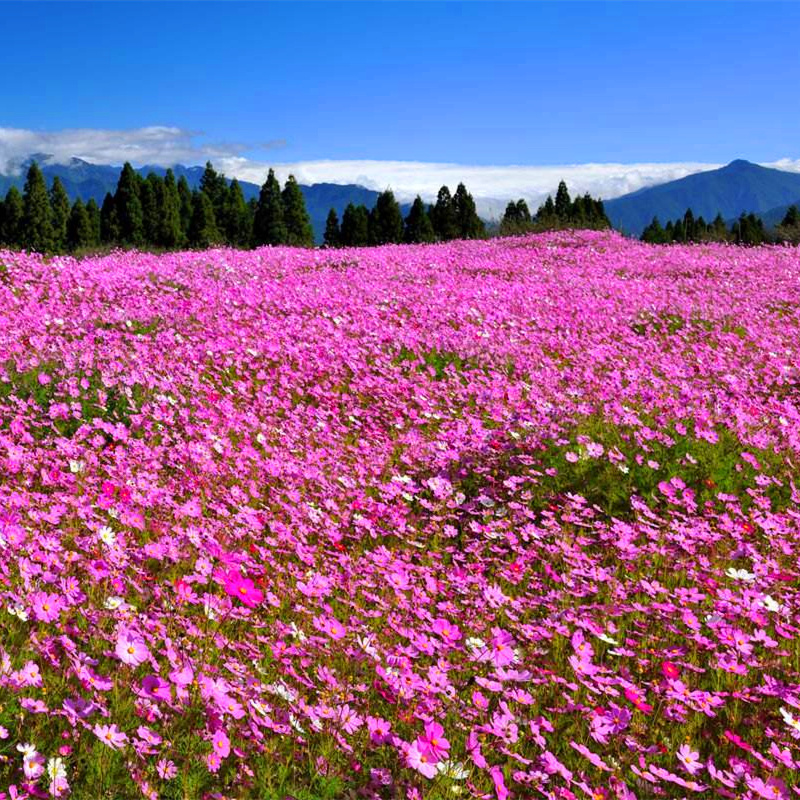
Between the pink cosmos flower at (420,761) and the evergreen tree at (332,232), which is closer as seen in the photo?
the pink cosmos flower at (420,761)

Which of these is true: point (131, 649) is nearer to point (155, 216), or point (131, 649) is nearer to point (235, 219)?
point (155, 216)

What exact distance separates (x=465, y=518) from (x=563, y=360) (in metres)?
4.59

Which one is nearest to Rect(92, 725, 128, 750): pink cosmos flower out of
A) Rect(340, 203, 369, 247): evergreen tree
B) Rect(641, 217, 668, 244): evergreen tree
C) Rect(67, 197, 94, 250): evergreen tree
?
Rect(340, 203, 369, 247): evergreen tree

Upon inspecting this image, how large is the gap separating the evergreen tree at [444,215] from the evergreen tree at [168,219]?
21.6m

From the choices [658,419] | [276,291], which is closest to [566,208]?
[276,291]

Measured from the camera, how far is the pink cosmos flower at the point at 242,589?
159 inches

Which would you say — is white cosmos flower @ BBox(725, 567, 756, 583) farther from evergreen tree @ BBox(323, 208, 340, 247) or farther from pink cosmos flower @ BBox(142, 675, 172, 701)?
evergreen tree @ BBox(323, 208, 340, 247)

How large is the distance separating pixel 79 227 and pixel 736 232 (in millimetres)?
54196

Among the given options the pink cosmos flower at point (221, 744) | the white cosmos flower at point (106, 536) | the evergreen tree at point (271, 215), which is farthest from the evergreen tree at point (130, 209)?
the pink cosmos flower at point (221, 744)

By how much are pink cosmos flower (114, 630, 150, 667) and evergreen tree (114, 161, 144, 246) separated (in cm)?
6637

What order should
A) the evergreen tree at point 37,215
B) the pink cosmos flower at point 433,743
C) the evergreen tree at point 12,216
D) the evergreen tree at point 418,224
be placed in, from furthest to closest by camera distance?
the evergreen tree at point 12,216 < the evergreen tree at point 37,215 < the evergreen tree at point 418,224 < the pink cosmos flower at point 433,743

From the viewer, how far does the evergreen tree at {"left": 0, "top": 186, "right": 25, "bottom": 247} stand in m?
67.2

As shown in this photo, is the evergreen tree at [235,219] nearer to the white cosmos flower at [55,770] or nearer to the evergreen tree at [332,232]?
the evergreen tree at [332,232]

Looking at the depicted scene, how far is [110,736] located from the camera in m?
2.69
